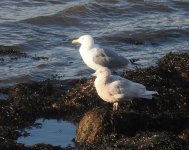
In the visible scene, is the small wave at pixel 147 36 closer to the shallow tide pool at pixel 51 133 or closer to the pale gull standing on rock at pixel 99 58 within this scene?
the pale gull standing on rock at pixel 99 58

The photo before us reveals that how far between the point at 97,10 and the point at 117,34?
9.18 feet

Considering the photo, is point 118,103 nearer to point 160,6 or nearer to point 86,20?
point 86,20

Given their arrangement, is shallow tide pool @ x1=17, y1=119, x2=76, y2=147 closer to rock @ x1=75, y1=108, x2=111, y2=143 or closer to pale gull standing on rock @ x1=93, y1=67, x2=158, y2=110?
rock @ x1=75, y1=108, x2=111, y2=143

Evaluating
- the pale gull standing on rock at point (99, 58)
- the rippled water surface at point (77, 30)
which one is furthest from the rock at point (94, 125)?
the rippled water surface at point (77, 30)

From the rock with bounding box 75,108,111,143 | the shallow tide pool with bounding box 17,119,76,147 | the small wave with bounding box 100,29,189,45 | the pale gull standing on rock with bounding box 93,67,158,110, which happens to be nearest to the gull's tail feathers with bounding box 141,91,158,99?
the pale gull standing on rock with bounding box 93,67,158,110

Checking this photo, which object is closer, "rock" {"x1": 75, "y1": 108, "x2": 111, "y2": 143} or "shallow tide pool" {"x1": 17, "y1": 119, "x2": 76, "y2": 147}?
"rock" {"x1": 75, "y1": 108, "x2": 111, "y2": 143}

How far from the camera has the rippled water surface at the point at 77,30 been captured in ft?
38.5

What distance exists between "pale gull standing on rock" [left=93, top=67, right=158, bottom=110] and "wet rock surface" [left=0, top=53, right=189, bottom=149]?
0.57ft

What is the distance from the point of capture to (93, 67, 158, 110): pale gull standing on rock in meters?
7.90

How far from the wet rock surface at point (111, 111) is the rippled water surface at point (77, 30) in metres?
1.45

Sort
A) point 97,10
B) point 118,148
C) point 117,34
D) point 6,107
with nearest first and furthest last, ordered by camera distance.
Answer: point 118,148, point 6,107, point 117,34, point 97,10

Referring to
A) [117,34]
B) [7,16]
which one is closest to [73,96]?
[117,34]

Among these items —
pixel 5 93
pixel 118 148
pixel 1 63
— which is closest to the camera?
pixel 118 148

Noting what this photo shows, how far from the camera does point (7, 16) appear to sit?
611 inches
